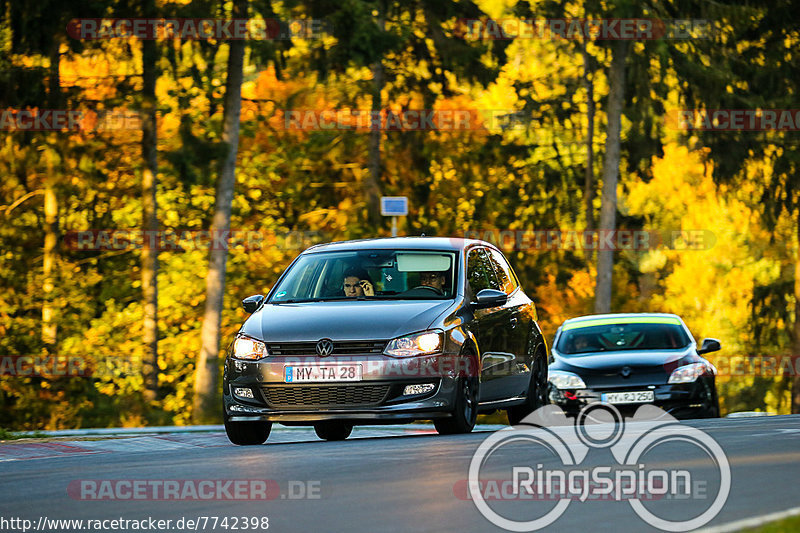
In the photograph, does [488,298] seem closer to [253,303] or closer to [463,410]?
[463,410]

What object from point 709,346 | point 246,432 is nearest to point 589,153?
point 709,346

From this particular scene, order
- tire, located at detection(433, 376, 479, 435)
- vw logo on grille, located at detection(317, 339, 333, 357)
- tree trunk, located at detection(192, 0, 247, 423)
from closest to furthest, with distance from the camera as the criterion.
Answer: vw logo on grille, located at detection(317, 339, 333, 357) < tire, located at detection(433, 376, 479, 435) < tree trunk, located at detection(192, 0, 247, 423)

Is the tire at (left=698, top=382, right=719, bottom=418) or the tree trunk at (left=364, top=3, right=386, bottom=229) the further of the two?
the tree trunk at (left=364, top=3, right=386, bottom=229)

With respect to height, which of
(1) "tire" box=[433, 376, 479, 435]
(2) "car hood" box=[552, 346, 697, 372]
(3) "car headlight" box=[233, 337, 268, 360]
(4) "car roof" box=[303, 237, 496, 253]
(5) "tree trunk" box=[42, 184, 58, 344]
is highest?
(4) "car roof" box=[303, 237, 496, 253]

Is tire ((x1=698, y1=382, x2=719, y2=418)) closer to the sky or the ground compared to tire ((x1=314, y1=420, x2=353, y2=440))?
closer to the ground

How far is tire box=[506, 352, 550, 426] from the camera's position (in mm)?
15883

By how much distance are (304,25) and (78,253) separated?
10.4 metres

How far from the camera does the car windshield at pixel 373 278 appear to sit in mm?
14423

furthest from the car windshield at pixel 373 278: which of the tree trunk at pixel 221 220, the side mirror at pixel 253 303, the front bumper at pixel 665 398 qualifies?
the tree trunk at pixel 221 220

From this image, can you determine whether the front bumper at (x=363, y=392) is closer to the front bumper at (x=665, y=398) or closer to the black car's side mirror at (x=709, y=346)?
the front bumper at (x=665, y=398)

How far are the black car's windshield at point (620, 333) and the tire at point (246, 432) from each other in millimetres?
6077

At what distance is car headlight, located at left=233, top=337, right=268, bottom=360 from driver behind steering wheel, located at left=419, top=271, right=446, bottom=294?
5.70 ft

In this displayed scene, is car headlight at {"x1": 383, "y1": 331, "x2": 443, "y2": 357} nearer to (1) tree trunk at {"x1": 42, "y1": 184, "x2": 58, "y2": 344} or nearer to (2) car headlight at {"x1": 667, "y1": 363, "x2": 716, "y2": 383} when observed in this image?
(2) car headlight at {"x1": 667, "y1": 363, "x2": 716, "y2": 383}

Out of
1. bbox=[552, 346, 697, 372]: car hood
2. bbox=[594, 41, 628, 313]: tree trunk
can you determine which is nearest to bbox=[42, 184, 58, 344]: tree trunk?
bbox=[594, 41, 628, 313]: tree trunk
